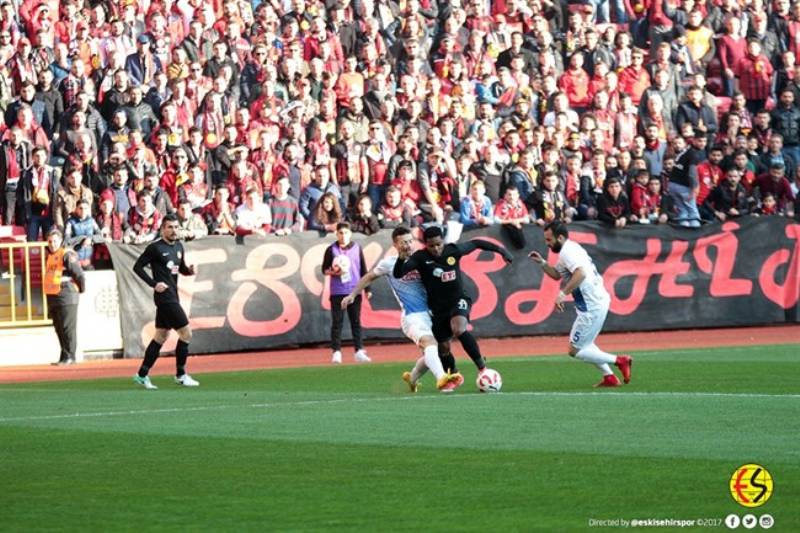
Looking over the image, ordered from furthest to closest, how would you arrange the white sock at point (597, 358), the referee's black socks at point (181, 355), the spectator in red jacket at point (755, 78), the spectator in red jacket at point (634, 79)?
1. the spectator in red jacket at point (755, 78)
2. the spectator in red jacket at point (634, 79)
3. the referee's black socks at point (181, 355)
4. the white sock at point (597, 358)

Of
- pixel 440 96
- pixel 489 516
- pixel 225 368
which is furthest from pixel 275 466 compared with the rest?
pixel 440 96

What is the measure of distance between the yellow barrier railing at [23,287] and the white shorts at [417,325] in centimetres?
875

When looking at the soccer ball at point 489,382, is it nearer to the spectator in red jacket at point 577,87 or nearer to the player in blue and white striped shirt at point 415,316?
the player in blue and white striped shirt at point 415,316

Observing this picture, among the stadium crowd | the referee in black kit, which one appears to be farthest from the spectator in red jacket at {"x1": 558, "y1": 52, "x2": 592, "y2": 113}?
the referee in black kit

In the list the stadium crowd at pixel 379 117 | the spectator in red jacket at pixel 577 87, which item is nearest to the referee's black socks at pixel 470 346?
the stadium crowd at pixel 379 117

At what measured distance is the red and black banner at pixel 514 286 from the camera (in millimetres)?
26312

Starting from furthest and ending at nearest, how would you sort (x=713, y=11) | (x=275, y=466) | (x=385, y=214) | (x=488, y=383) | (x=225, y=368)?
1. (x=713, y=11)
2. (x=385, y=214)
3. (x=225, y=368)
4. (x=488, y=383)
5. (x=275, y=466)

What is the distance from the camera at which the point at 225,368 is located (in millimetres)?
23906

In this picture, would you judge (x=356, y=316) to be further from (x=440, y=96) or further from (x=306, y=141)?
(x=440, y=96)

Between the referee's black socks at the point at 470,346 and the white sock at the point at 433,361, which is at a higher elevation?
the referee's black socks at the point at 470,346

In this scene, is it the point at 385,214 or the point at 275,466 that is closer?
the point at 275,466

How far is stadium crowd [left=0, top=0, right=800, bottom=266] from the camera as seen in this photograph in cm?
2570

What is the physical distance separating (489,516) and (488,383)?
801 centimetres

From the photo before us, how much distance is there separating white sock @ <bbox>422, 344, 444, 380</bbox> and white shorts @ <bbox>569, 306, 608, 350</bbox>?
4.93 ft
